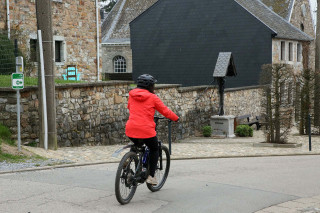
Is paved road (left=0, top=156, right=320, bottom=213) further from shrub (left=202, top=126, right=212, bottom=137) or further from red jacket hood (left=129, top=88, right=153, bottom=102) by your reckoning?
shrub (left=202, top=126, right=212, bottom=137)

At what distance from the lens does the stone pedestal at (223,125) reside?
2212 centimetres

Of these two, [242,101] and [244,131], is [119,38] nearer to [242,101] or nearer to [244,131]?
[242,101]

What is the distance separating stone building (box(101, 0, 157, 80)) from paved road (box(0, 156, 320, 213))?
3314 centimetres

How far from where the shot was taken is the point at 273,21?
118 ft

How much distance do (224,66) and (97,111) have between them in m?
8.51

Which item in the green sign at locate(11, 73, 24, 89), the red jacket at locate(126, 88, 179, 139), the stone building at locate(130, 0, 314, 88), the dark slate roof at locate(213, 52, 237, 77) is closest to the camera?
the red jacket at locate(126, 88, 179, 139)

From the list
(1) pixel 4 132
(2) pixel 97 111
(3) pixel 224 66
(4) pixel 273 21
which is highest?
(4) pixel 273 21

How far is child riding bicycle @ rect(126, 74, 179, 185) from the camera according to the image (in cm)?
716

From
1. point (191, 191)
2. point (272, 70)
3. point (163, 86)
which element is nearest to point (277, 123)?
point (272, 70)

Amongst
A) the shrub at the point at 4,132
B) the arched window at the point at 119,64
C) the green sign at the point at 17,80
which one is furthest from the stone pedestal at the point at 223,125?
the arched window at the point at 119,64

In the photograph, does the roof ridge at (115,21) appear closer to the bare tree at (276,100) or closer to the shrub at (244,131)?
the shrub at (244,131)

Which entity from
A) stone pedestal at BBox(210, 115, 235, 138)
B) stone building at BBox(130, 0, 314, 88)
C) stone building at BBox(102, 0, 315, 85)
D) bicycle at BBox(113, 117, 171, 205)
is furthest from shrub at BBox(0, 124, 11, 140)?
stone building at BBox(102, 0, 315, 85)

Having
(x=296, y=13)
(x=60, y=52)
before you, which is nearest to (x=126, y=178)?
(x=60, y=52)

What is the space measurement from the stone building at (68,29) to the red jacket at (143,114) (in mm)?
14502
